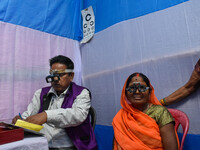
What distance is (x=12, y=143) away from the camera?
2.45 ft

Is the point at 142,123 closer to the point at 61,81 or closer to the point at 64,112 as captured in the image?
the point at 64,112

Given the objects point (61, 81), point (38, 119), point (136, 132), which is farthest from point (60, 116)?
point (136, 132)

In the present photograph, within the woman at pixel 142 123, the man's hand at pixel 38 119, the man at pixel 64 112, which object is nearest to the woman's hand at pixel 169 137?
the woman at pixel 142 123

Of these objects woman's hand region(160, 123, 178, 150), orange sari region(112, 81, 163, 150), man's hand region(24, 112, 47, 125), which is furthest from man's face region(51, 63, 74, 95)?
woman's hand region(160, 123, 178, 150)

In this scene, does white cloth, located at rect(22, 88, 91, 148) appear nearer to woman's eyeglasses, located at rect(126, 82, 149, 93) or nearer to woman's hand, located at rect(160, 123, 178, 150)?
woman's eyeglasses, located at rect(126, 82, 149, 93)

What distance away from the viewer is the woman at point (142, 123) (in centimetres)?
121

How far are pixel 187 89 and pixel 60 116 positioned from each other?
4.05 feet

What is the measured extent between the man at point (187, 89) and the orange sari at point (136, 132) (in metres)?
0.26

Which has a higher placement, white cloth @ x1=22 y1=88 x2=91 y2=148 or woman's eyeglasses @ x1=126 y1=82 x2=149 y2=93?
woman's eyeglasses @ x1=126 y1=82 x2=149 y2=93

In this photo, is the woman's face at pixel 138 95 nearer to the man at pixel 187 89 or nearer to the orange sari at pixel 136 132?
the orange sari at pixel 136 132

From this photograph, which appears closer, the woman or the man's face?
the woman

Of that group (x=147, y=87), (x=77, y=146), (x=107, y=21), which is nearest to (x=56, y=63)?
(x=77, y=146)

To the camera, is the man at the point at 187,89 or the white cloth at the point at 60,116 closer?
the white cloth at the point at 60,116

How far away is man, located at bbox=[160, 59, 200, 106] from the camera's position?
4.87 feet
